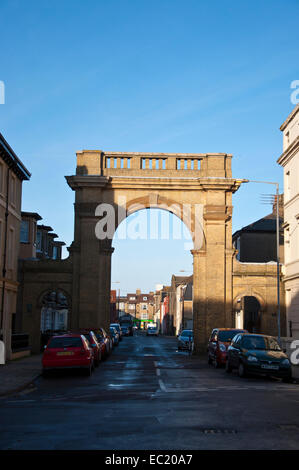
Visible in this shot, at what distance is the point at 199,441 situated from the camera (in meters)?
7.95

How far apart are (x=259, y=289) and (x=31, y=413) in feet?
87.2

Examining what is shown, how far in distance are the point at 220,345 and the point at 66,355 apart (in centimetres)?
761

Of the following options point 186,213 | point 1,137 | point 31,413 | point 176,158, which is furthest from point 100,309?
point 31,413

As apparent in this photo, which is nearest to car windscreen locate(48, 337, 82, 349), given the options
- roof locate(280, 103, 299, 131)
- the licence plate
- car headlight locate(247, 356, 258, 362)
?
car headlight locate(247, 356, 258, 362)

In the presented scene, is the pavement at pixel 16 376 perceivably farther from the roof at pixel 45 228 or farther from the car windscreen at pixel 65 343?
the roof at pixel 45 228

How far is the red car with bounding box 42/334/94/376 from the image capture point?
20.2m

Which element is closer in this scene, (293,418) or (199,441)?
(199,441)

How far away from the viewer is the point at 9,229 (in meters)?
32.1

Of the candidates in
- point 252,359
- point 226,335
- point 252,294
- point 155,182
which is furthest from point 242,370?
point 155,182

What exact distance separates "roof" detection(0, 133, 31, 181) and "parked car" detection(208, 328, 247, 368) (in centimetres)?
1310

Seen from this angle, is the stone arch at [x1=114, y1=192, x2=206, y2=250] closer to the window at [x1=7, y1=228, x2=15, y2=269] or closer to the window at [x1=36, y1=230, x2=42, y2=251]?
the window at [x1=7, y1=228, x2=15, y2=269]

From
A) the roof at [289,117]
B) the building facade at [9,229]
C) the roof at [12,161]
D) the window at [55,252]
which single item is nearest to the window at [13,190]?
the building facade at [9,229]

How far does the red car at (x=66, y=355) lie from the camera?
20234 mm

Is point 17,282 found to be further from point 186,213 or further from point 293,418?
point 293,418
